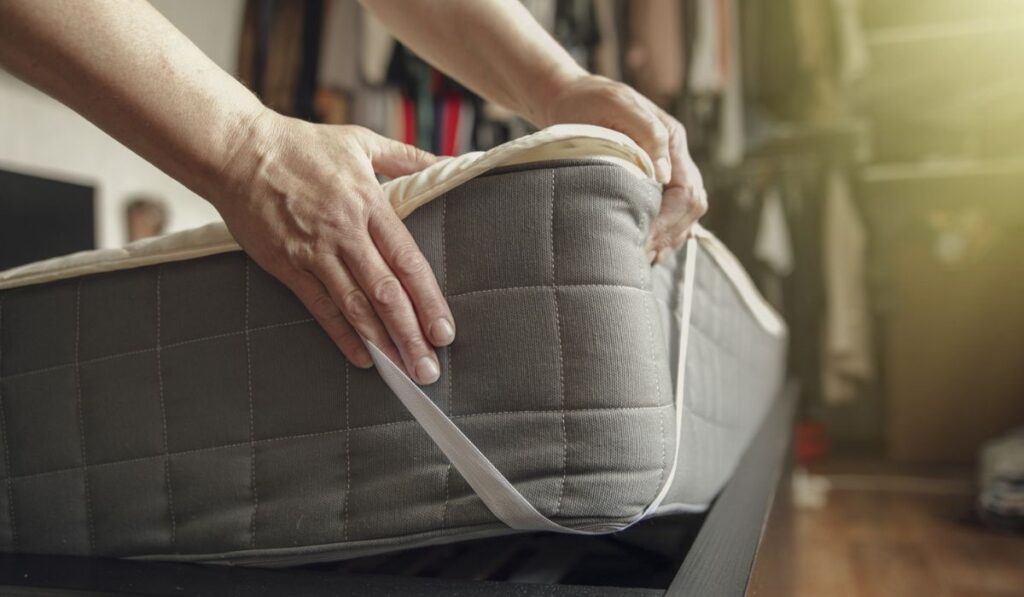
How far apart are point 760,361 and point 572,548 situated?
570 mm

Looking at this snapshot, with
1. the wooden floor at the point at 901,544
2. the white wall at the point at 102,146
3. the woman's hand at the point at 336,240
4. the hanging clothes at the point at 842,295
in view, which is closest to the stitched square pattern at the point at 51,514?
the woman's hand at the point at 336,240

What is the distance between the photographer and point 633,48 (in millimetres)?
2264

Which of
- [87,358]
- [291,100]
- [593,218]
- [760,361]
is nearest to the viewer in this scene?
[593,218]

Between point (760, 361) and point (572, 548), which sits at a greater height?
point (760, 361)

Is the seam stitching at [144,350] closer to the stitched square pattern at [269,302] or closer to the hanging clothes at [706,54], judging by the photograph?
the stitched square pattern at [269,302]

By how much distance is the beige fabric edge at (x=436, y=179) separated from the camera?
17.7 inches

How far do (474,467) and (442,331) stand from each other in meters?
0.08

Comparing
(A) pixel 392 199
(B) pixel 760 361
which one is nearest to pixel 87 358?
(A) pixel 392 199

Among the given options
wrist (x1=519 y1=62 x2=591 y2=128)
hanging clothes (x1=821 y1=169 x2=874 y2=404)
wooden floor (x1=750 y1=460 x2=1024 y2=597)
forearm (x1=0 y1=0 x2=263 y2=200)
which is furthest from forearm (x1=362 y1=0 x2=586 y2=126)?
hanging clothes (x1=821 y1=169 x2=874 y2=404)

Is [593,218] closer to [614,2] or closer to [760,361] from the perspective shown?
[760,361]

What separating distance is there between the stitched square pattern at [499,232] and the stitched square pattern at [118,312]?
8.8 inches

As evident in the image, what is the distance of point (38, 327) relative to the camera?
1.88 ft

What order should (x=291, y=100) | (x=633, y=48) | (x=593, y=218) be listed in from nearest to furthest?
(x=593, y=218) → (x=633, y=48) → (x=291, y=100)

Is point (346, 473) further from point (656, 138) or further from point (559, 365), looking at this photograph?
point (656, 138)
